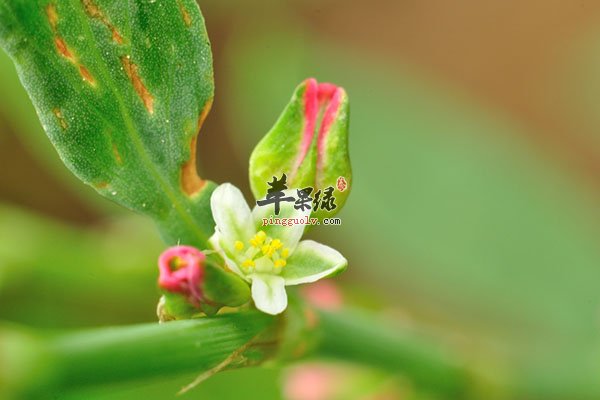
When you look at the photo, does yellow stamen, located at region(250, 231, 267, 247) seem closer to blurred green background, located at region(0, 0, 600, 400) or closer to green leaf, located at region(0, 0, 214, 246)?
green leaf, located at region(0, 0, 214, 246)

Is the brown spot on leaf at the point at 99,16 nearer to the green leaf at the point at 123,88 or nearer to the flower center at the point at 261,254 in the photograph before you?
the green leaf at the point at 123,88

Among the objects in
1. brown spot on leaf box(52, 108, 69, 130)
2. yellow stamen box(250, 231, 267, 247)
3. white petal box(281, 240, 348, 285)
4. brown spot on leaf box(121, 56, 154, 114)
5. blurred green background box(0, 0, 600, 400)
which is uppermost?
blurred green background box(0, 0, 600, 400)

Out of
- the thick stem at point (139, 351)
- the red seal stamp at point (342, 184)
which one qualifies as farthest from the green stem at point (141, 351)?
the red seal stamp at point (342, 184)

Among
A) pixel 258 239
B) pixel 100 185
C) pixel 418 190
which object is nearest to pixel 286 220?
pixel 258 239

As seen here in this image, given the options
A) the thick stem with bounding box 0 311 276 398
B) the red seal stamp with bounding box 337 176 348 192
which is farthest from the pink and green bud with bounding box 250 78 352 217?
the thick stem with bounding box 0 311 276 398

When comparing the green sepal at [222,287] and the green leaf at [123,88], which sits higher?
the green leaf at [123,88]

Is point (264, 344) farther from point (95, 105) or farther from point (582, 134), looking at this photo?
point (582, 134)

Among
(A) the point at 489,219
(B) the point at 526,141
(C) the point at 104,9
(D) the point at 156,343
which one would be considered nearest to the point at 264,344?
(D) the point at 156,343
